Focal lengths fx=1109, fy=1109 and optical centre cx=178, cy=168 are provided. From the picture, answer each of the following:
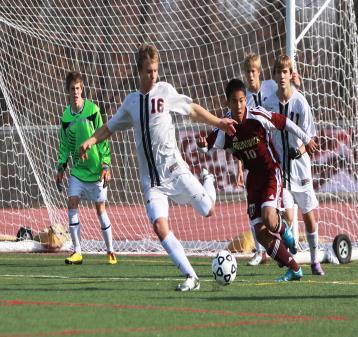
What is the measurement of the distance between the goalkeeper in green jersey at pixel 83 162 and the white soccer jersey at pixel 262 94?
6.24ft

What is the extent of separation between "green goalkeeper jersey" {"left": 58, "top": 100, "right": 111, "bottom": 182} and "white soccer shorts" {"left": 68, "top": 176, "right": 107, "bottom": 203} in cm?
6

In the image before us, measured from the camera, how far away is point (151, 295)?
26.9 ft

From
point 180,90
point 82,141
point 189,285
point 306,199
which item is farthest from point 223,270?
point 180,90

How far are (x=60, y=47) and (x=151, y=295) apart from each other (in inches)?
386

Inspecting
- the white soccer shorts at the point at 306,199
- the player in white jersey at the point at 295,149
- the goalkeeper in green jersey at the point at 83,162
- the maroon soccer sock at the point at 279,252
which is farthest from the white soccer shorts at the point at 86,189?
the maroon soccer sock at the point at 279,252

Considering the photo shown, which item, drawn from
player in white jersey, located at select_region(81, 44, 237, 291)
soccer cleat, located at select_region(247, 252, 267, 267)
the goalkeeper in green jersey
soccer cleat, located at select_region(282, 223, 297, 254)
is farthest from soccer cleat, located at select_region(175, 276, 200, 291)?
the goalkeeper in green jersey

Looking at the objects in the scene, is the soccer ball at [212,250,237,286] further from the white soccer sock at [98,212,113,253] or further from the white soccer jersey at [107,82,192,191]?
the white soccer sock at [98,212,113,253]

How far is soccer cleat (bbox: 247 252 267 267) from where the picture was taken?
1180 centimetres

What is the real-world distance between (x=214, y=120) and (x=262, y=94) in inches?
113

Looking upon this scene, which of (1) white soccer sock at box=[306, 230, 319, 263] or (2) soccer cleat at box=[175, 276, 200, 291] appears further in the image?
(1) white soccer sock at box=[306, 230, 319, 263]

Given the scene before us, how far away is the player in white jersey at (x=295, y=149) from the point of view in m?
10.5

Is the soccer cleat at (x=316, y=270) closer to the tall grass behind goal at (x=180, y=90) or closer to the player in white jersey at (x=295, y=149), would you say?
the player in white jersey at (x=295, y=149)

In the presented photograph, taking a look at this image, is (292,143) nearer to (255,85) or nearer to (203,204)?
(255,85)

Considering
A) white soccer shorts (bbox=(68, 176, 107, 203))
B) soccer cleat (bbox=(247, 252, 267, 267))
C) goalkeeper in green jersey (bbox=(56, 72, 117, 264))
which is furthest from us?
white soccer shorts (bbox=(68, 176, 107, 203))
